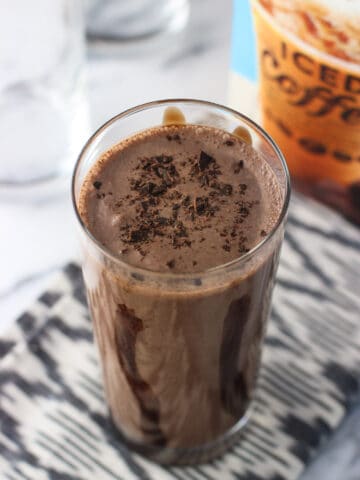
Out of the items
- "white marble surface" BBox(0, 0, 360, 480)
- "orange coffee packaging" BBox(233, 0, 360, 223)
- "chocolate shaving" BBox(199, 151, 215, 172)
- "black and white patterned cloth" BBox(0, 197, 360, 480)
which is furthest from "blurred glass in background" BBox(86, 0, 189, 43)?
"chocolate shaving" BBox(199, 151, 215, 172)

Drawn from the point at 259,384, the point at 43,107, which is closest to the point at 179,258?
the point at 259,384

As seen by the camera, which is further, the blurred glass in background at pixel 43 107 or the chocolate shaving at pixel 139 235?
the blurred glass in background at pixel 43 107

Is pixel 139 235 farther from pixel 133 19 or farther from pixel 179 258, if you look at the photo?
pixel 133 19

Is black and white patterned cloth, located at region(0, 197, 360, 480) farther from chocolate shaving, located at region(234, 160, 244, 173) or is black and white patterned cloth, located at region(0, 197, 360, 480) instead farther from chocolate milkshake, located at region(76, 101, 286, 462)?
chocolate shaving, located at region(234, 160, 244, 173)

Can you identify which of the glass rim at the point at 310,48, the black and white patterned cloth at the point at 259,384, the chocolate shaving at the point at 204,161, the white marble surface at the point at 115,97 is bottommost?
the black and white patterned cloth at the point at 259,384

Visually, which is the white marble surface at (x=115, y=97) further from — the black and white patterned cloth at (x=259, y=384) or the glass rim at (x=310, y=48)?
the glass rim at (x=310, y=48)

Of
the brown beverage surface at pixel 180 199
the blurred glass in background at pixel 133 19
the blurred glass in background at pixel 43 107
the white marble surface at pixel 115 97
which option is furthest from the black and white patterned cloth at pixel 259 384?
the blurred glass in background at pixel 133 19
